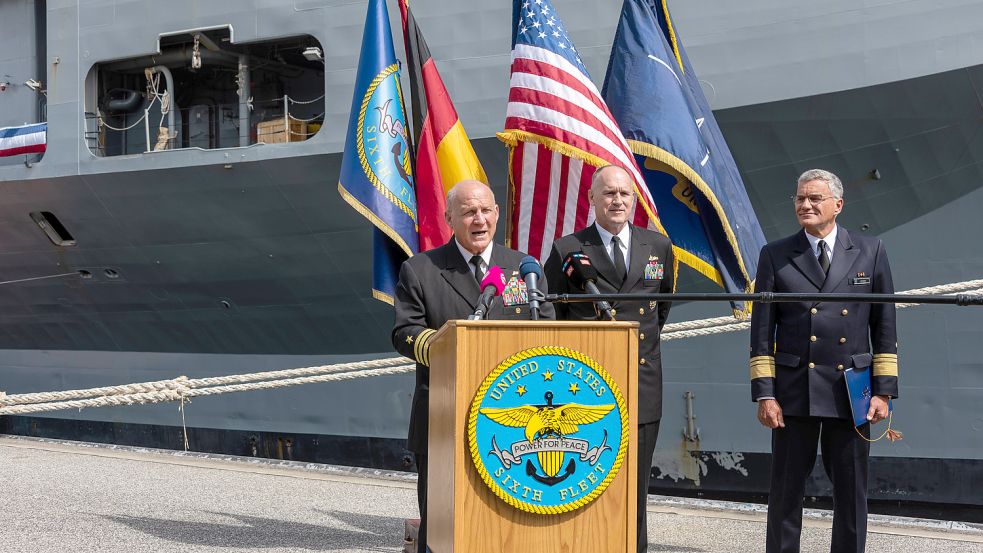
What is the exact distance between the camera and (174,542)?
13.7 ft

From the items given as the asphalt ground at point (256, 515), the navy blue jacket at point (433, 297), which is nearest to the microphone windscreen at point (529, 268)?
the navy blue jacket at point (433, 297)

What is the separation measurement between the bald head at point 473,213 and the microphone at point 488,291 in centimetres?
48

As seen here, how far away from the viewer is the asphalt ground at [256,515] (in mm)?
4207

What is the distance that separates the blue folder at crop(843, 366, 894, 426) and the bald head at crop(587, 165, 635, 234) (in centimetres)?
90

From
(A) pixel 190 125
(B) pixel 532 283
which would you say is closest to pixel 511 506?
(B) pixel 532 283

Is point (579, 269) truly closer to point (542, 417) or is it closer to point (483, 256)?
point (483, 256)

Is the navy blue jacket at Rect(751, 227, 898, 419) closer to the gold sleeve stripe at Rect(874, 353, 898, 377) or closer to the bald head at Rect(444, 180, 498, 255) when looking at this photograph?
the gold sleeve stripe at Rect(874, 353, 898, 377)

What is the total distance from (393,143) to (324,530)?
1968mm

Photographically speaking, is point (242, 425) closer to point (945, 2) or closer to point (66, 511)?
point (66, 511)

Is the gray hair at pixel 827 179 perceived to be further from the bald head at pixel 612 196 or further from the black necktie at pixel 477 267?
the black necktie at pixel 477 267

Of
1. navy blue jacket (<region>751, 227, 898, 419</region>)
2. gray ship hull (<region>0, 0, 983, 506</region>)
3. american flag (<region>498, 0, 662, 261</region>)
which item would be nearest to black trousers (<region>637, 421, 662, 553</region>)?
navy blue jacket (<region>751, 227, 898, 419</region>)

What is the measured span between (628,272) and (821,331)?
67 centimetres

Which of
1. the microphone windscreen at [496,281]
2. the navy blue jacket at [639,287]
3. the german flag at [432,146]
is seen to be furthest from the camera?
the german flag at [432,146]

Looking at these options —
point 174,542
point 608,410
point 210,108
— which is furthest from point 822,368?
point 210,108
